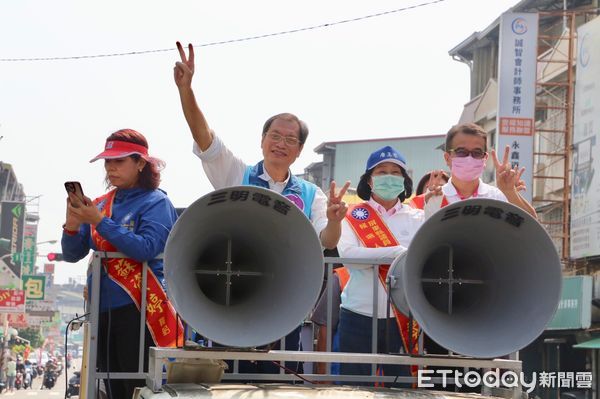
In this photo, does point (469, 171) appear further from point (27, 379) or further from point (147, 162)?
point (27, 379)

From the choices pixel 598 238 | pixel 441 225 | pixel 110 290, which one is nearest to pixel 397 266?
pixel 441 225

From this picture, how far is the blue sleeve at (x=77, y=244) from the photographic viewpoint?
226 inches

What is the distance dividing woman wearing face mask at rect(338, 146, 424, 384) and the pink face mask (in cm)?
33

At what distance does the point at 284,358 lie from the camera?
448 cm

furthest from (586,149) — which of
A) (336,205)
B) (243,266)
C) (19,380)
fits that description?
(19,380)

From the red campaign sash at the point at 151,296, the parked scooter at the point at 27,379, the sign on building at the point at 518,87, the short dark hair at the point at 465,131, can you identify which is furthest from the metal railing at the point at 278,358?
the parked scooter at the point at 27,379

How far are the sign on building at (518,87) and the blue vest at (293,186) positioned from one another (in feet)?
72.3

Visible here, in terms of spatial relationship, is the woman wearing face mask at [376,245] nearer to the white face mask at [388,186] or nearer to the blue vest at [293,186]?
the white face mask at [388,186]

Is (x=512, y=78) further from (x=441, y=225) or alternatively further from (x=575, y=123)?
(x=441, y=225)

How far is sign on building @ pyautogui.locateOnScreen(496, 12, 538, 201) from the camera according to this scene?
27.8m

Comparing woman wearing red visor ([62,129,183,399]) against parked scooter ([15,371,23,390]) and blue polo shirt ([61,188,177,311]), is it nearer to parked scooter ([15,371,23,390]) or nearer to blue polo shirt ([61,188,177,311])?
blue polo shirt ([61,188,177,311])

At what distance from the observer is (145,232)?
5.57 meters

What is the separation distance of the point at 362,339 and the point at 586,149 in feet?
72.7

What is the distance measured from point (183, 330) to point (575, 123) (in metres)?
23.5
